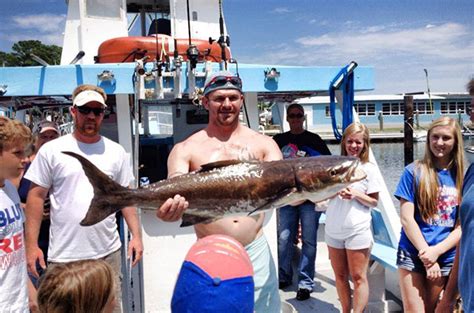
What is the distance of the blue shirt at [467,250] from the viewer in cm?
188

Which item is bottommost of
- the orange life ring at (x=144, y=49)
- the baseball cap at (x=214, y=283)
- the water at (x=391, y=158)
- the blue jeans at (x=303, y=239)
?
the water at (x=391, y=158)

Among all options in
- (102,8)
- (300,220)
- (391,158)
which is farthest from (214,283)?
(391,158)

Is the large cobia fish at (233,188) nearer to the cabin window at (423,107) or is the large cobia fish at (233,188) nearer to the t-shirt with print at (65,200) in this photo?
the t-shirt with print at (65,200)

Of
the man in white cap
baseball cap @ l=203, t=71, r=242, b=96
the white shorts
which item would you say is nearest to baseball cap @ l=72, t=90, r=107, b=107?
the man in white cap

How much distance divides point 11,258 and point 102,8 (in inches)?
215

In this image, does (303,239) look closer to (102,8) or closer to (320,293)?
(320,293)

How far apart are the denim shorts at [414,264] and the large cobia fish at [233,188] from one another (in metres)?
1.15

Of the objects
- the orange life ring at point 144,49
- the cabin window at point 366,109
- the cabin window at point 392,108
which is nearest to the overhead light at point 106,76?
the orange life ring at point 144,49

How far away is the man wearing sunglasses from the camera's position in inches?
201

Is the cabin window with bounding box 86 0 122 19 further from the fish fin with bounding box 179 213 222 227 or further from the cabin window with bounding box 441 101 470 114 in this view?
the cabin window with bounding box 441 101 470 114

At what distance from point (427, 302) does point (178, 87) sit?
3.03 meters

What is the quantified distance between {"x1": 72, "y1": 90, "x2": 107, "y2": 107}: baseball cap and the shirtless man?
0.83 metres

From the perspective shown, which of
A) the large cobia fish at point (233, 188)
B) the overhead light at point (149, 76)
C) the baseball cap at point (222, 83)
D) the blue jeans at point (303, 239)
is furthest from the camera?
the blue jeans at point (303, 239)

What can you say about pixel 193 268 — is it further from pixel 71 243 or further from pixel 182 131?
pixel 182 131
